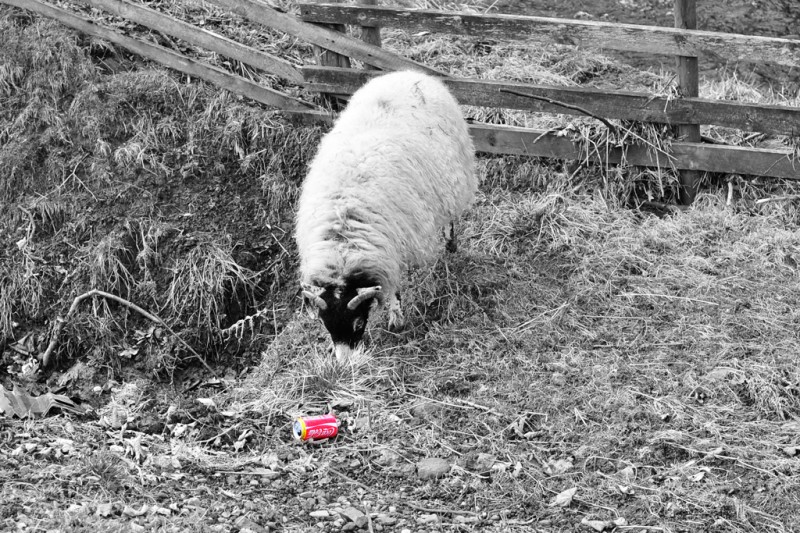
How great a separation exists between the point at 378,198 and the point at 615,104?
92.9 inches

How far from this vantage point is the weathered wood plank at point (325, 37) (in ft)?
24.8

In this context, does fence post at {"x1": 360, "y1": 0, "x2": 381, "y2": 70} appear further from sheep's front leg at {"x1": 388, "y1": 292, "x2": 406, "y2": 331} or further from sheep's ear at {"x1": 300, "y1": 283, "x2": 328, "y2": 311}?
sheep's ear at {"x1": 300, "y1": 283, "x2": 328, "y2": 311}

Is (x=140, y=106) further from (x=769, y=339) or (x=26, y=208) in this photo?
(x=769, y=339)

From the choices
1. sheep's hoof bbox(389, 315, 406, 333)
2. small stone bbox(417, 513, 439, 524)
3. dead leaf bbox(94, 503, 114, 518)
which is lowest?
small stone bbox(417, 513, 439, 524)

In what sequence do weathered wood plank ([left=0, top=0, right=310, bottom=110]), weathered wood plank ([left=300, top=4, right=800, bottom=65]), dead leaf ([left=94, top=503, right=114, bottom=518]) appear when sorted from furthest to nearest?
weathered wood plank ([left=0, top=0, right=310, bottom=110])
weathered wood plank ([left=300, top=4, right=800, bottom=65])
dead leaf ([left=94, top=503, right=114, bottom=518])

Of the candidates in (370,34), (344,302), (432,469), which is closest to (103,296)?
(344,302)

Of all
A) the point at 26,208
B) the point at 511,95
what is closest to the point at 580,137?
the point at 511,95

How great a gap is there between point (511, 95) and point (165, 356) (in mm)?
3371

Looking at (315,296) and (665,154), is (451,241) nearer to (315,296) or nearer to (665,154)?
(315,296)

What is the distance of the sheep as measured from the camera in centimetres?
577

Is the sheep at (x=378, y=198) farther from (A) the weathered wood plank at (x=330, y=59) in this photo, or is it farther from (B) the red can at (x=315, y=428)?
(A) the weathered wood plank at (x=330, y=59)

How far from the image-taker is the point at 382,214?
597 centimetres

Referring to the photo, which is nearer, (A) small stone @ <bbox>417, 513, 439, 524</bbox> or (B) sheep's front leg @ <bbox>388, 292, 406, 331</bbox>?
(A) small stone @ <bbox>417, 513, 439, 524</bbox>

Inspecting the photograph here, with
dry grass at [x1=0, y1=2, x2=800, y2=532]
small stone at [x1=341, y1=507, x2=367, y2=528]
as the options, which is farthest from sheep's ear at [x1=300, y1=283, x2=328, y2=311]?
small stone at [x1=341, y1=507, x2=367, y2=528]
